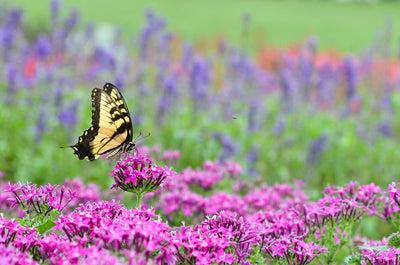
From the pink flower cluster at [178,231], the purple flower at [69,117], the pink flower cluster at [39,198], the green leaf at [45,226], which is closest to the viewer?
the pink flower cluster at [178,231]

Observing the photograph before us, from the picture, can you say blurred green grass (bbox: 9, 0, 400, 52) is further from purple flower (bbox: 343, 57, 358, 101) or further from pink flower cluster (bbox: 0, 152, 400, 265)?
pink flower cluster (bbox: 0, 152, 400, 265)

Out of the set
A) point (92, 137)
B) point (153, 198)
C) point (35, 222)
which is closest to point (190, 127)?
point (153, 198)

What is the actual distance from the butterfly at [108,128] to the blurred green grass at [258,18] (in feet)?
66.1

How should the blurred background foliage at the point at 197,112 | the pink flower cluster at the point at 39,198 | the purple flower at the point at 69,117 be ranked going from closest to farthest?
the pink flower cluster at the point at 39,198 → the purple flower at the point at 69,117 → the blurred background foliage at the point at 197,112

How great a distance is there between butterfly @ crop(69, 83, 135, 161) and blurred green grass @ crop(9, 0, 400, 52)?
20140mm

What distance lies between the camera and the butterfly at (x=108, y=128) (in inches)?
160

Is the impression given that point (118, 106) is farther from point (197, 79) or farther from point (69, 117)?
point (197, 79)

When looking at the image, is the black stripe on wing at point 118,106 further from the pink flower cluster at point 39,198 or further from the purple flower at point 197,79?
the purple flower at point 197,79

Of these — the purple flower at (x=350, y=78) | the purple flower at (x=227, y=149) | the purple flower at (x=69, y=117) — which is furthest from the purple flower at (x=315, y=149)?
the purple flower at (x=69, y=117)

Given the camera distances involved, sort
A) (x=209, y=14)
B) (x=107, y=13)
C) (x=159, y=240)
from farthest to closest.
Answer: (x=209, y=14), (x=107, y=13), (x=159, y=240)

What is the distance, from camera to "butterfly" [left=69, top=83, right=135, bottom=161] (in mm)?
4070

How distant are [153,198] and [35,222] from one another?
188 cm

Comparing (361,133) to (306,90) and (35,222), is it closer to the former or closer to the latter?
(306,90)

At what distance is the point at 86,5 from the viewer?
33531mm
